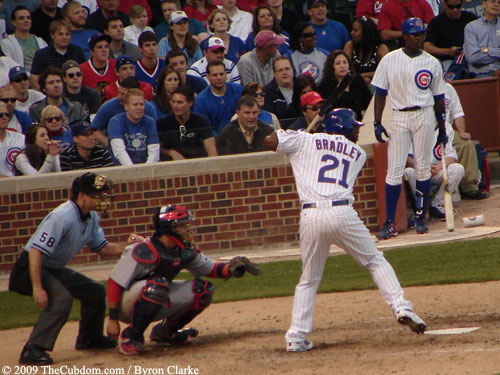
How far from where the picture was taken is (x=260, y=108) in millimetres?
10828

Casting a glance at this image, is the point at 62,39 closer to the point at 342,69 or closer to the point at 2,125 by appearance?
the point at 2,125

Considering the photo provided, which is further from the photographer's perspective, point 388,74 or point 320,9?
point 320,9

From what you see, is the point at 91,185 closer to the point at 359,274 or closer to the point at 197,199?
the point at 359,274

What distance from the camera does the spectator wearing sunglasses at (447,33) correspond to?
43.7 ft

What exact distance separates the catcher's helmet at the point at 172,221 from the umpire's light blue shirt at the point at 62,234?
1.81 feet

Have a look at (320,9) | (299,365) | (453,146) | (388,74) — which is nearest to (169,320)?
(299,365)

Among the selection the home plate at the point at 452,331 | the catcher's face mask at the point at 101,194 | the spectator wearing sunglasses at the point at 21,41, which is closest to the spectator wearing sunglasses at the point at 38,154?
the spectator wearing sunglasses at the point at 21,41

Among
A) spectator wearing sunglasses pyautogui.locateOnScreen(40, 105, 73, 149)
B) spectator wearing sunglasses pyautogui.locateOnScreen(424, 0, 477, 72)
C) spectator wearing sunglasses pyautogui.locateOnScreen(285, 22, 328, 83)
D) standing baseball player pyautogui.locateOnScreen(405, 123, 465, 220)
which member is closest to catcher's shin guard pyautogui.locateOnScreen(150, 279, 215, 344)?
spectator wearing sunglasses pyautogui.locateOnScreen(40, 105, 73, 149)

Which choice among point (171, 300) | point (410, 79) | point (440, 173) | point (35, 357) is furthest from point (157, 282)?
point (440, 173)

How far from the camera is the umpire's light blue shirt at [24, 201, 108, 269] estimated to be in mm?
6160

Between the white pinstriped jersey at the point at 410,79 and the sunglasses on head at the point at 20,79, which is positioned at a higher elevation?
the sunglasses on head at the point at 20,79

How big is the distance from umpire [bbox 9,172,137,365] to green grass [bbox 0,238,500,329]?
1420 millimetres

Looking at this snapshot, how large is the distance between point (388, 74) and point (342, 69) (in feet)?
6.63

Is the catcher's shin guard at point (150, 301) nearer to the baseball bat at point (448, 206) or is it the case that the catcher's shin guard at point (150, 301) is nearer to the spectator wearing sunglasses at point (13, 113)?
the baseball bat at point (448, 206)
